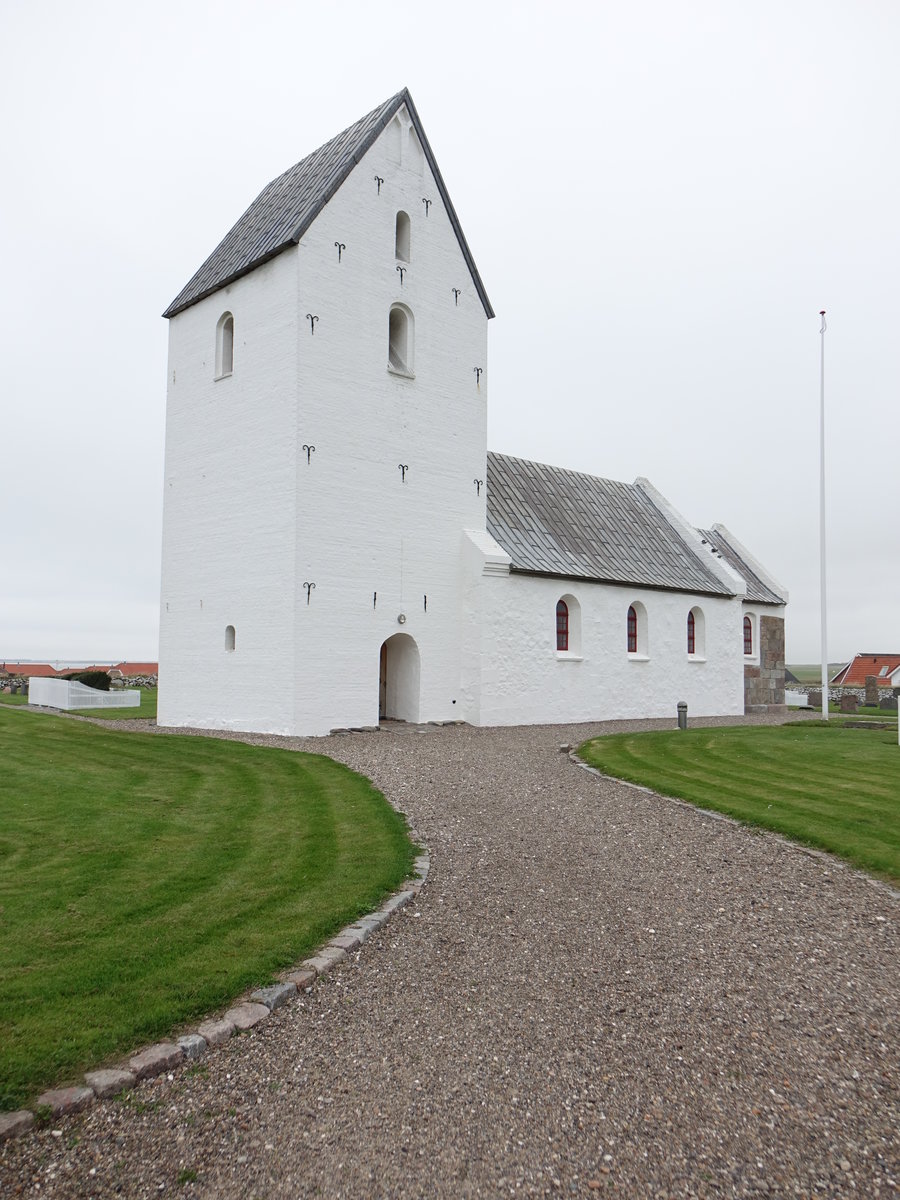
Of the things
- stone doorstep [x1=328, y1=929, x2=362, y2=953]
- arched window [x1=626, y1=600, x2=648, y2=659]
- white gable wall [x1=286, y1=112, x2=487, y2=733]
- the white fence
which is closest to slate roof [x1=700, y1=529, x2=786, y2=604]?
arched window [x1=626, y1=600, x2=648, y2=659]

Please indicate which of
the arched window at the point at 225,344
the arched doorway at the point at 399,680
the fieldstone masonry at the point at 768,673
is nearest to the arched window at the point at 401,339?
the arched window at the point at 225,344

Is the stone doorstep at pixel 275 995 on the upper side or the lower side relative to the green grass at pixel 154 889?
lower

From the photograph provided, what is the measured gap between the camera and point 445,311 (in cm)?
2070

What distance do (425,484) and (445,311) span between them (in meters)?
4.71

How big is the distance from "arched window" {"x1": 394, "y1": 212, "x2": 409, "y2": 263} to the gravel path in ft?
55.8

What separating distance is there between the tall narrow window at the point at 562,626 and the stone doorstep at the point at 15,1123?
19.7 meters

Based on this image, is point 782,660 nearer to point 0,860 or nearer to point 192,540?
point 192,540

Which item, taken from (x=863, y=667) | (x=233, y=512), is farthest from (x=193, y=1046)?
(x=863, y=667)

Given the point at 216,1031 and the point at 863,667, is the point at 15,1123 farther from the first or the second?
the point at 863,667

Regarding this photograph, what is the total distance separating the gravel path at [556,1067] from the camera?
321 centimetres

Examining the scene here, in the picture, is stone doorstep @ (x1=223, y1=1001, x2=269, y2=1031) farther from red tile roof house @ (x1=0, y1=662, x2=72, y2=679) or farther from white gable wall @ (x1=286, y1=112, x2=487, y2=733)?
red tile roof house @ (x1=0, y1=662, x2=72, y2=679)

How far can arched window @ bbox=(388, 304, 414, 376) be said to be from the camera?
19.9m

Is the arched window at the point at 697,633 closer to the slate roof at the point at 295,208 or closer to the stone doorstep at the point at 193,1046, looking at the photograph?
the slate roof at the point at 295,208

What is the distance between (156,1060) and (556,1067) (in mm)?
1927
